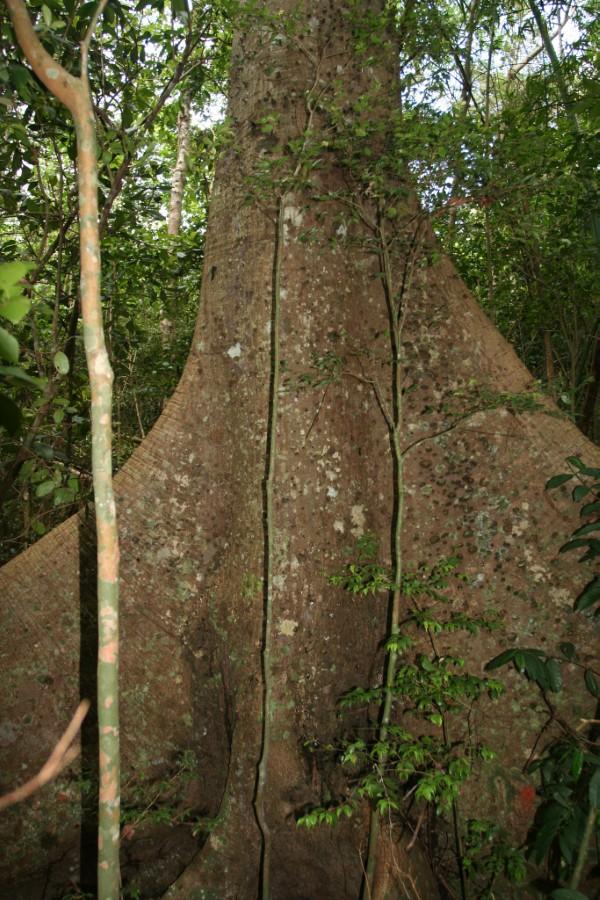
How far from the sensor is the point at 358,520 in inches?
102

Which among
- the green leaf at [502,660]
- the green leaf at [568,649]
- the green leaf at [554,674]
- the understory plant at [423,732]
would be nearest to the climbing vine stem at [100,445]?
the understory plant at [423,732]

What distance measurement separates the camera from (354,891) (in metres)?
2.34

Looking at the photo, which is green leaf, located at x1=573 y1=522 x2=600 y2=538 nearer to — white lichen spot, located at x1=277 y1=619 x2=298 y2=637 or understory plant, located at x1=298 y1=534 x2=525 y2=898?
understory plant, located at x1=298 y1=534 x2=525 y2=898

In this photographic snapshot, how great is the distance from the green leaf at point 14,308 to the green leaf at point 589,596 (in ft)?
6.95

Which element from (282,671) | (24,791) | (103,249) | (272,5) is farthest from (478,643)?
(103,249)

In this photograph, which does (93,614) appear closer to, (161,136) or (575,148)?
(575,148)

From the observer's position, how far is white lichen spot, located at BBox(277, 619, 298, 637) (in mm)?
2484

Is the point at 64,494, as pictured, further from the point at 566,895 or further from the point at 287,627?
the point at 566,895

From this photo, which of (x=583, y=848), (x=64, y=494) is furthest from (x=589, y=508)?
(x=64, y=494)

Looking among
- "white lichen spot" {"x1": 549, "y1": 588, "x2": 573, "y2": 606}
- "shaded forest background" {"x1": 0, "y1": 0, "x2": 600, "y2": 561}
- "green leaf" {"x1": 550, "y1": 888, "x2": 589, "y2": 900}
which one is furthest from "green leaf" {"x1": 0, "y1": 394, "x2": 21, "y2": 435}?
"white lichen spot" {"x1": 549, "y1": 588, "x2": 573, "y2": 606}

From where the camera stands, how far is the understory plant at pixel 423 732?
6.75 feet

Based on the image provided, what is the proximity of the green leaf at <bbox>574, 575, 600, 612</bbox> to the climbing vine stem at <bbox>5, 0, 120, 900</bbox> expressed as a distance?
5.74ft

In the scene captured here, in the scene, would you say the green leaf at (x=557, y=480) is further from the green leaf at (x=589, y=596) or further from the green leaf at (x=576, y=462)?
the green leaf at (x=589, y=596)

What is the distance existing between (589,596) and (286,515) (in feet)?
3.69
